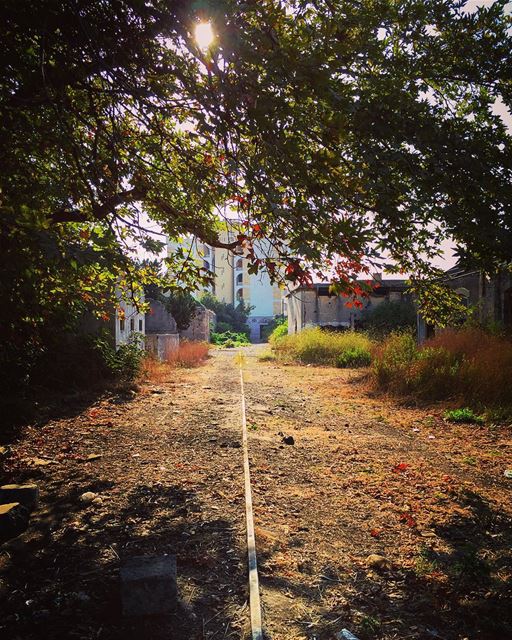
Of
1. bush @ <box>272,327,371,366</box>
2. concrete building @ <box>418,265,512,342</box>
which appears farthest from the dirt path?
bush @ <box>272,327,371,366</box>

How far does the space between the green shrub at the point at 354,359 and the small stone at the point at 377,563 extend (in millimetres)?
15005

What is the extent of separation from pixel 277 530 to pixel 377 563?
832mm

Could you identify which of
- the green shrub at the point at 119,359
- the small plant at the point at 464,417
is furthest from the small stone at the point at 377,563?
the green shrub at the point at 119,359

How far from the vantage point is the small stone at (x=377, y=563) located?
9.86ft

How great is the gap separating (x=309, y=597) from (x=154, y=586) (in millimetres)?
936

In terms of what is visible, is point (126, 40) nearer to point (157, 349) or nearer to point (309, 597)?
point (309, 597)

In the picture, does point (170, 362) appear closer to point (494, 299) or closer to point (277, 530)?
point (494, 299)

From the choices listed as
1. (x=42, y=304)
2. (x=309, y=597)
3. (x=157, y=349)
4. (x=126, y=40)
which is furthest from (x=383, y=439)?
(x=157, y=349)

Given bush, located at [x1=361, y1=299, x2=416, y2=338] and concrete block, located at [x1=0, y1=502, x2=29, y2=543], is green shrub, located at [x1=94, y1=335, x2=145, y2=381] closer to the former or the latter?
concrete block, located at [x1=0, y1=502, x2=29, y2=543]

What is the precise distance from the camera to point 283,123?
119 inches

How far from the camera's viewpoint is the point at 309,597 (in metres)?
2.65

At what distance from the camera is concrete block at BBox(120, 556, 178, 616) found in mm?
2447

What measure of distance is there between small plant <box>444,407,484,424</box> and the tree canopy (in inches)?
135

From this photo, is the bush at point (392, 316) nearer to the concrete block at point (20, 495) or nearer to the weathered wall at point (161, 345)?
the weathered wall at point (161, 345)
